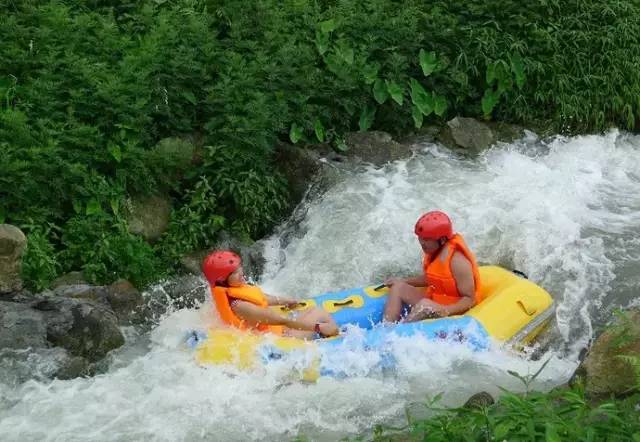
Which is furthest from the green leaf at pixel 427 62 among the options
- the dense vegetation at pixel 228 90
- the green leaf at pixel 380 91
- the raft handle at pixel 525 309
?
the raft handle at pixel 525 309

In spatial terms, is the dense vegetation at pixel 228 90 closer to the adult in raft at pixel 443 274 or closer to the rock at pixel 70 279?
the rock at pixel 70 279

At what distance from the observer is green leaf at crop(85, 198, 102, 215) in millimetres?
7910

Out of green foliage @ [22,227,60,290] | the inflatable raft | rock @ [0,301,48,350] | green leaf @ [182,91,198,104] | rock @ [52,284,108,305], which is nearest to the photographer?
the inflatable raft

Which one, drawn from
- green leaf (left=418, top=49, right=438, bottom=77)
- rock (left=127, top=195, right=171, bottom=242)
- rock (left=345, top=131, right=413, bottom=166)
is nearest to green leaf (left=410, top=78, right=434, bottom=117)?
green leaf (left=418, top=49, right=438, bottom=77)

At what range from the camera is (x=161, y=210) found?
851 centimetres

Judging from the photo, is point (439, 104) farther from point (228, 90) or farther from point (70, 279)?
point (70, 279)

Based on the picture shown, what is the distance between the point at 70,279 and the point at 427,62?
193 inches

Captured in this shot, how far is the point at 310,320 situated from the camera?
6754mm

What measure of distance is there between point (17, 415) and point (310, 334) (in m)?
2.13

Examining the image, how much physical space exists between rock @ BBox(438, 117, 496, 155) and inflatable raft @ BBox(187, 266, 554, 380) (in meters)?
3.13

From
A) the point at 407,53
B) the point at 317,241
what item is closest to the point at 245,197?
the point at 317,241

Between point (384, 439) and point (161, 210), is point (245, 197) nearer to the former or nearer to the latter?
point (161, 210)

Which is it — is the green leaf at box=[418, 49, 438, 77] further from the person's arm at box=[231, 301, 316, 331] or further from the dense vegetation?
the person's arm at box=[231, 301, 316, 331]

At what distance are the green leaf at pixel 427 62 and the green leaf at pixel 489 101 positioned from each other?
27.1 inches
